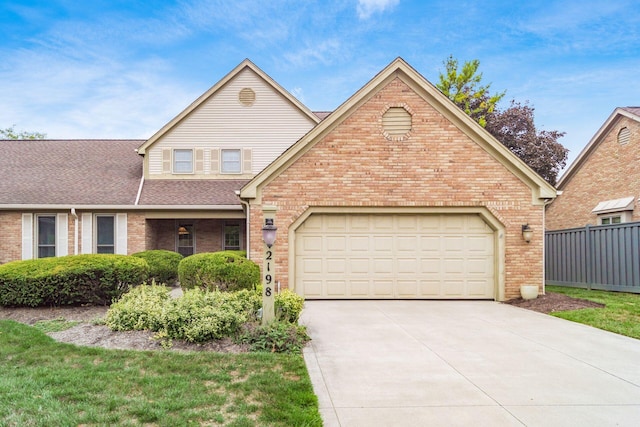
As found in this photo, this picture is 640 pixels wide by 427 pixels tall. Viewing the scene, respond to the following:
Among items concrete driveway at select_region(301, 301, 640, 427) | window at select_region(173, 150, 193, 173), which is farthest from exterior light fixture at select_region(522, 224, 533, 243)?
window at select_region(173, 150, 193, 173)

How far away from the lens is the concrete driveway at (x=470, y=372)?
13.7ft

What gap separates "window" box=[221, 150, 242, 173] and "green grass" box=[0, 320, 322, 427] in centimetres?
1120

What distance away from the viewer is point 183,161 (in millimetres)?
16828

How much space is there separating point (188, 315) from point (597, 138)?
61.4ft

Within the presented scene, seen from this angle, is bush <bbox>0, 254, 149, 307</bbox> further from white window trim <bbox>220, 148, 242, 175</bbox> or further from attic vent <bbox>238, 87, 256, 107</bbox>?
attic vent <bbox>238, 87, 256, 107</bbox>

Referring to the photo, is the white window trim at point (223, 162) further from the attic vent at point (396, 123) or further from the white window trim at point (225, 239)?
the attic vent at point (396, 123)

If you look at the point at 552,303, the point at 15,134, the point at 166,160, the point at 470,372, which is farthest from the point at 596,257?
the point at 15,134

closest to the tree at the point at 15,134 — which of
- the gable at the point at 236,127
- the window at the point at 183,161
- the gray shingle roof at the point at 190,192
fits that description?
the gable at the point at 236,127

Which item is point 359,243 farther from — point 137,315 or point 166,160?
point 166,160

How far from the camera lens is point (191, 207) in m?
15.0

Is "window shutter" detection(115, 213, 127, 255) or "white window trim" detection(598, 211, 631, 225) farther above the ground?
"white window trim" detection(598, 211, 631, 225)

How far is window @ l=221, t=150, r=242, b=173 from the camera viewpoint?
55.4ft

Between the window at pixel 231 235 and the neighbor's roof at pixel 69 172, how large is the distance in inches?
145

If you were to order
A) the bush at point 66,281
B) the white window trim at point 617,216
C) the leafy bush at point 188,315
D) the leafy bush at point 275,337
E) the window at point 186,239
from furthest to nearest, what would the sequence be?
the window at point 186,239
the white window trim at point 617,216
the bush at point 66,281
the leafy bush at point 188,315
the leafy bush at point 275,337
